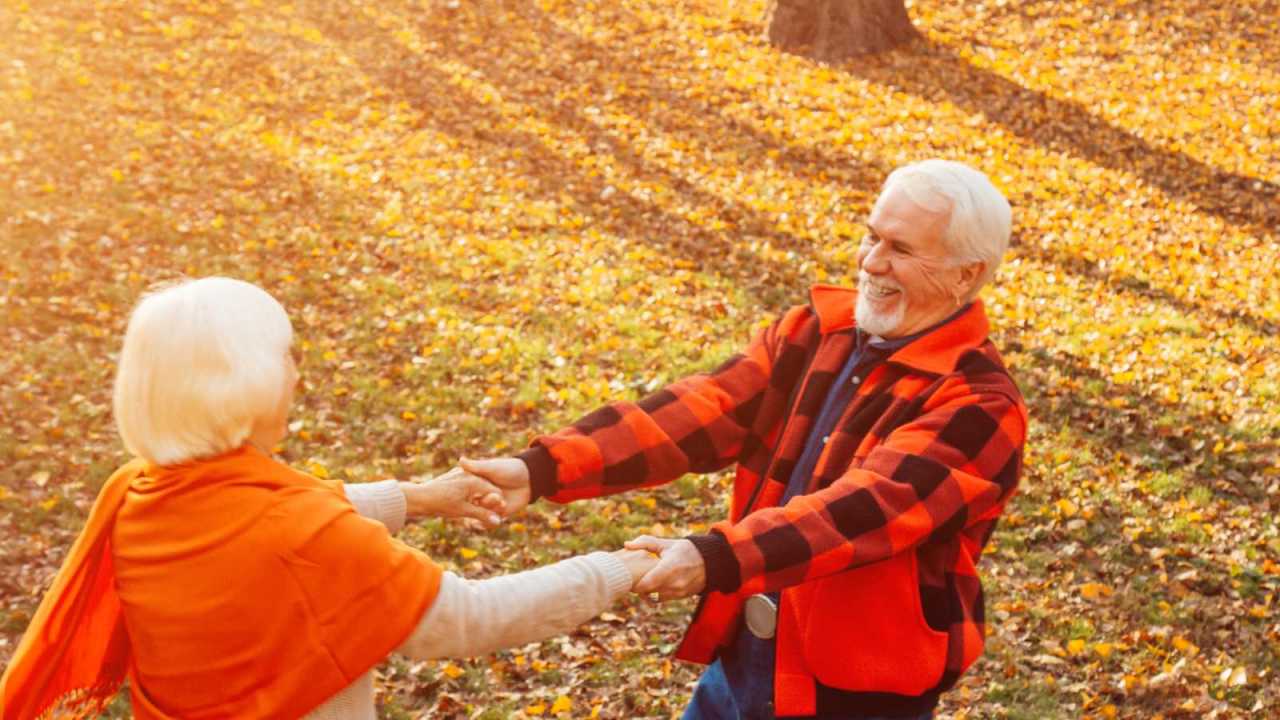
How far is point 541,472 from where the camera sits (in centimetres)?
375

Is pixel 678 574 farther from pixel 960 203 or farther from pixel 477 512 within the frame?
pixel 960 203

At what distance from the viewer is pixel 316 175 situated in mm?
13516

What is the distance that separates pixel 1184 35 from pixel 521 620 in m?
15.9

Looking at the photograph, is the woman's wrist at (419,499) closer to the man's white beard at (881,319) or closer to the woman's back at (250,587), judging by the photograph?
the woman's back at (250,587)

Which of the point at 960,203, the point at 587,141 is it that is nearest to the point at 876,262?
the point at 960,203

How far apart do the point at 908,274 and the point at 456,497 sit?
1546 mm

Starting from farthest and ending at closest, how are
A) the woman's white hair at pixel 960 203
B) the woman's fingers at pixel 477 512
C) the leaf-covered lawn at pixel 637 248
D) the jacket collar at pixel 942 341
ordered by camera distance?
the leaf-covered lawn at pixel 637 248 < the woman's fingers at pixel 477 512 < the woman's white hair at pixel 960 203 < the jacket collar at pixel 942 341

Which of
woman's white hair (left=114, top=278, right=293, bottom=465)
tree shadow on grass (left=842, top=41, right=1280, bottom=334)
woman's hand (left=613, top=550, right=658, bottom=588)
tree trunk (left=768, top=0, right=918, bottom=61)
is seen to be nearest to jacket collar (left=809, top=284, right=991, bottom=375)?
woman's hand (left=613, top=550, right=658, bottom=588)

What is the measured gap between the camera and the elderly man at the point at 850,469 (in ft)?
10.3

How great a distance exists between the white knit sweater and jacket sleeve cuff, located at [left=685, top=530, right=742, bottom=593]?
24cm

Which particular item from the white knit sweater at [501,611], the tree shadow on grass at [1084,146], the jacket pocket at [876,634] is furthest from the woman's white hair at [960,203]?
the tree shadow on grass at [1084,146]

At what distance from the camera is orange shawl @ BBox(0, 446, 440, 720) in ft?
8.91

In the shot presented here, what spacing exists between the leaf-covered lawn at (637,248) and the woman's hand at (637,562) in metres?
3.21

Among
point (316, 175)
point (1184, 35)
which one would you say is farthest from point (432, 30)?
point (1184, 35)
